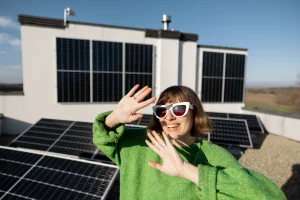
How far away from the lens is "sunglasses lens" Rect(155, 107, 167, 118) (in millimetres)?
1640

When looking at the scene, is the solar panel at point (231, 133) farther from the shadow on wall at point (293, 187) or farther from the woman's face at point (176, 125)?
the woman's face at point (176, 125)

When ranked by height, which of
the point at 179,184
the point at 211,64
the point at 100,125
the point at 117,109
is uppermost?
the point at 211,64

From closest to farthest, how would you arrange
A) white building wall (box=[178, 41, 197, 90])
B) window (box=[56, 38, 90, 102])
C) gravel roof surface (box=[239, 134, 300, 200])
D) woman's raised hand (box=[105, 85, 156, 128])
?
woman's raised hand (box=[105, 85, 156, 128]) → gravel roof surface (box=[239, 134, 300, 200]) → window (box=[56, 38, 90, 102]) → white building wall (box=[178, 41, 197, 90])

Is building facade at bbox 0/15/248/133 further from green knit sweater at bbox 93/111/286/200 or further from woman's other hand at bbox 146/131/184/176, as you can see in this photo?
woman's other hand at bbox 146/131/184/176

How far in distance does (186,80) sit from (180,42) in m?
2.42

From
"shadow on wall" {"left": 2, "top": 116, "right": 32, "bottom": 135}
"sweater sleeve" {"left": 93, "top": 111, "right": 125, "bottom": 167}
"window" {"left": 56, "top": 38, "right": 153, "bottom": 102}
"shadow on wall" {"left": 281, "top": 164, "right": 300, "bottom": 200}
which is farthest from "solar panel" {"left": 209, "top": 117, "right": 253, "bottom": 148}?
"shadow on wall" {"left": 2, "top": 116, "right": 32, "bottom": 135}

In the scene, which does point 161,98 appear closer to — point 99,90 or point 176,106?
point 176,106

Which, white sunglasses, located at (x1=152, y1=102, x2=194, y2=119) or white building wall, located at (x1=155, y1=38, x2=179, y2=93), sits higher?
white building wall, located at (x1=155, y1=38, x2=179, y2=93)

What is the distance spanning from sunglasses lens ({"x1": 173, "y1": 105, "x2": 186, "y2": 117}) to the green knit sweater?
0.94 feet

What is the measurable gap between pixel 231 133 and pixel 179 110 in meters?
7.61

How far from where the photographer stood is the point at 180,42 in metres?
12.5

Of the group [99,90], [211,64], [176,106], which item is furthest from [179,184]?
[211,64]

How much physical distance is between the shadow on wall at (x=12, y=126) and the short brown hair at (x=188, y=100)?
1051 centimetres

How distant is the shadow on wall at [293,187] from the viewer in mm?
5270
